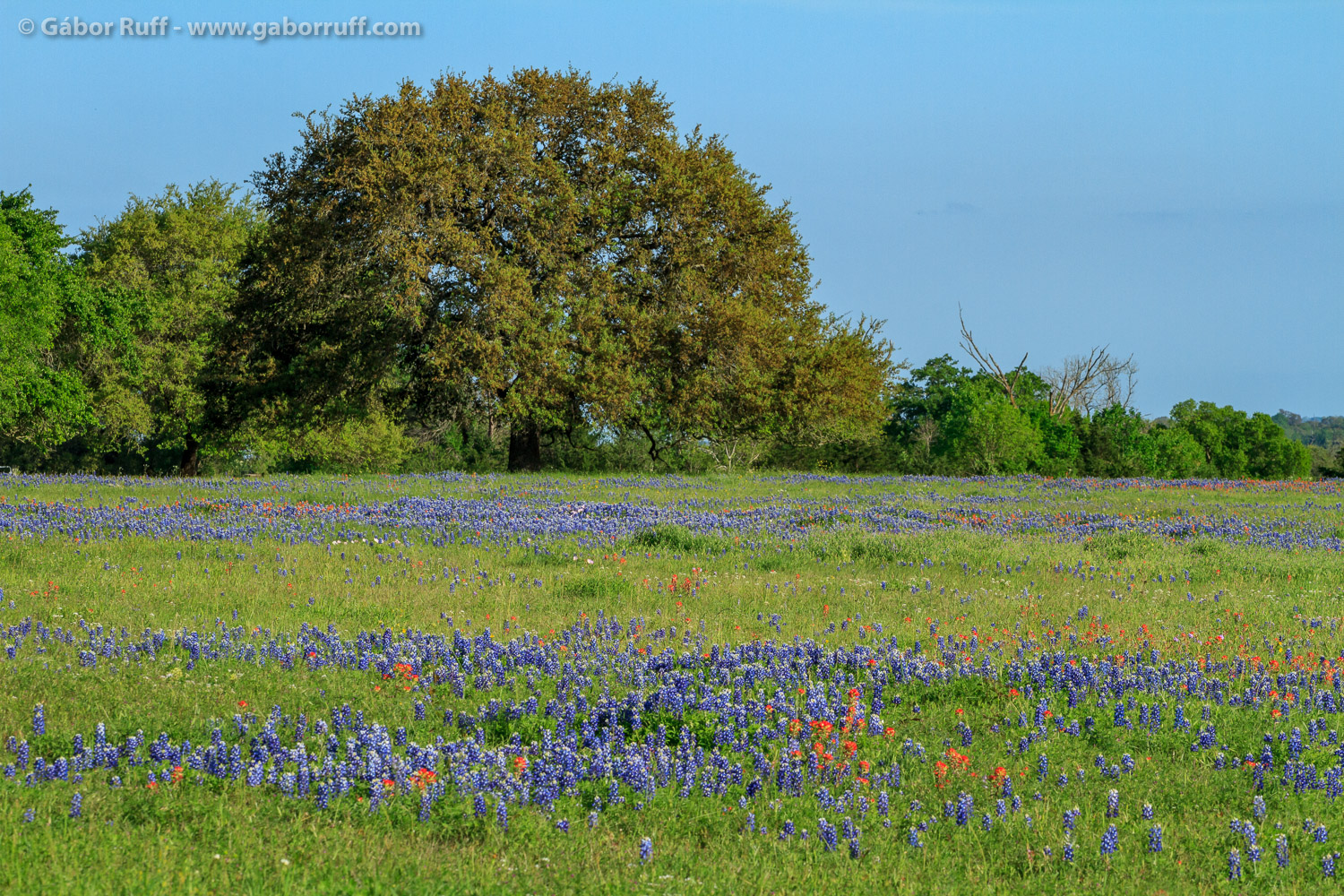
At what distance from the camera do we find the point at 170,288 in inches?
1759

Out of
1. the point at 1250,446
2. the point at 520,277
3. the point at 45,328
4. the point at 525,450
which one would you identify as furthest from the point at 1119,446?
the point at 45,328

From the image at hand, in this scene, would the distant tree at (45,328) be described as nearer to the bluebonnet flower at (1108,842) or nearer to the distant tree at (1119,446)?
the bluebonnet flower at (1108,842)

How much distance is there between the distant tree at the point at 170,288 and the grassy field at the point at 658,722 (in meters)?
31.3

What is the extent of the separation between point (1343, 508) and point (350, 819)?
25.9m

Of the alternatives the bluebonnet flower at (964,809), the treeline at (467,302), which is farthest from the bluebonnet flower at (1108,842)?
the treeline at (467,302)

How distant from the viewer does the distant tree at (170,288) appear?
1656 inches

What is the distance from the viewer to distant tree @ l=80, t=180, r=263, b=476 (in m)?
42.1

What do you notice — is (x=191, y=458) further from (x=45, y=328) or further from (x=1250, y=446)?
(x=1250, y=446)

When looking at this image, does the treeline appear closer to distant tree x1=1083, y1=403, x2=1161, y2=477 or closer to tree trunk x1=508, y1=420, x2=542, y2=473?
tree trunk x1=508, y1=420, x2=542, y2=473

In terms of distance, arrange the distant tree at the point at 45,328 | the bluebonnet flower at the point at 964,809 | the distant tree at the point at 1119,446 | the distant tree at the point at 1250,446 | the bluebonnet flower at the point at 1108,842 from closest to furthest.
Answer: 1. the bluebonnet flower at the point at 1108,842
2. the bluebonnet flower at the point at 964,809
3. the distant tree at the point at 45,328
4. the distant tree at the point at 1119,446
5. the distant tree at the point at 1250,446

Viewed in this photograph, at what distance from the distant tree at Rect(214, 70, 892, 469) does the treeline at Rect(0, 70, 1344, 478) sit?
10 centimetres

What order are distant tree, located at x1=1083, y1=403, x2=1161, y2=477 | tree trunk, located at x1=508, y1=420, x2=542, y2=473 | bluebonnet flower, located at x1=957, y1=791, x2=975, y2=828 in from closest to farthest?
bluebonnet flower, located at x1=957, y1=791, x2=975, y2=828
tree trunk, located at x1=508, y1=420, x2=542, y2=473
distant tree, located at x1=1083, y1=403, x2=1161, y2=477

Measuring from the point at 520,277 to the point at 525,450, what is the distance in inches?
341

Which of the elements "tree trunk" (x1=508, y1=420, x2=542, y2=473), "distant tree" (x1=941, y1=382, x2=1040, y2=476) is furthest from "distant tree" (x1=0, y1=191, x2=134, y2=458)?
"distant tree" (x1=941, y1=382, x2=1040, y2=476)
